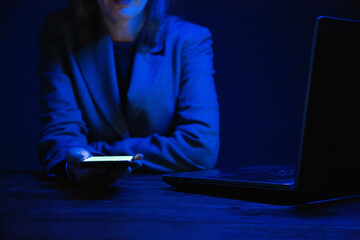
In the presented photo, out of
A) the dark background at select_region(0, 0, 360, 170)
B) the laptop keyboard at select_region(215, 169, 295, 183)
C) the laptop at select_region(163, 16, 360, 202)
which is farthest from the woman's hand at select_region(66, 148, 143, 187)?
the dark background at select_region(0, 0, 360, 170)

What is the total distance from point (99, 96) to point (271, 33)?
1.25 meters

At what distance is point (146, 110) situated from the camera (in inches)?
67.1

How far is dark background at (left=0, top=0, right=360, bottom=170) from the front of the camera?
2.45m

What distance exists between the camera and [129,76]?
1774 millimetres

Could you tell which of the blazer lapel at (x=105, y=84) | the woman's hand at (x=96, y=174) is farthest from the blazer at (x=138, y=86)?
the woman's hand at (x=96, y=174)

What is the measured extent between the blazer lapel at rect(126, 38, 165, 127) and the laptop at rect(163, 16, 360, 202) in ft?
3.60

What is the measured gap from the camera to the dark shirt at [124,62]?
5.81ft

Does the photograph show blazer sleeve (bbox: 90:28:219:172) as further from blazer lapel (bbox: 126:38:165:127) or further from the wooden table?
the wooden table

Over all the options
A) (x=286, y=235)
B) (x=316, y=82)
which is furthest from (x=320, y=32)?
(x=286, y=235)

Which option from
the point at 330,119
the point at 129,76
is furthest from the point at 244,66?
the point at 330,119

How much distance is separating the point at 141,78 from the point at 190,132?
0.33 m

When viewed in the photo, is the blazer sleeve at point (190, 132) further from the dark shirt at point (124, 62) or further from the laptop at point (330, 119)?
the laptop at point (330, 119)

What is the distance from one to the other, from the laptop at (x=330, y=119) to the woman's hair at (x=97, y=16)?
125 centimetres

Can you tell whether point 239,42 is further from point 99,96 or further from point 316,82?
point 316,82
